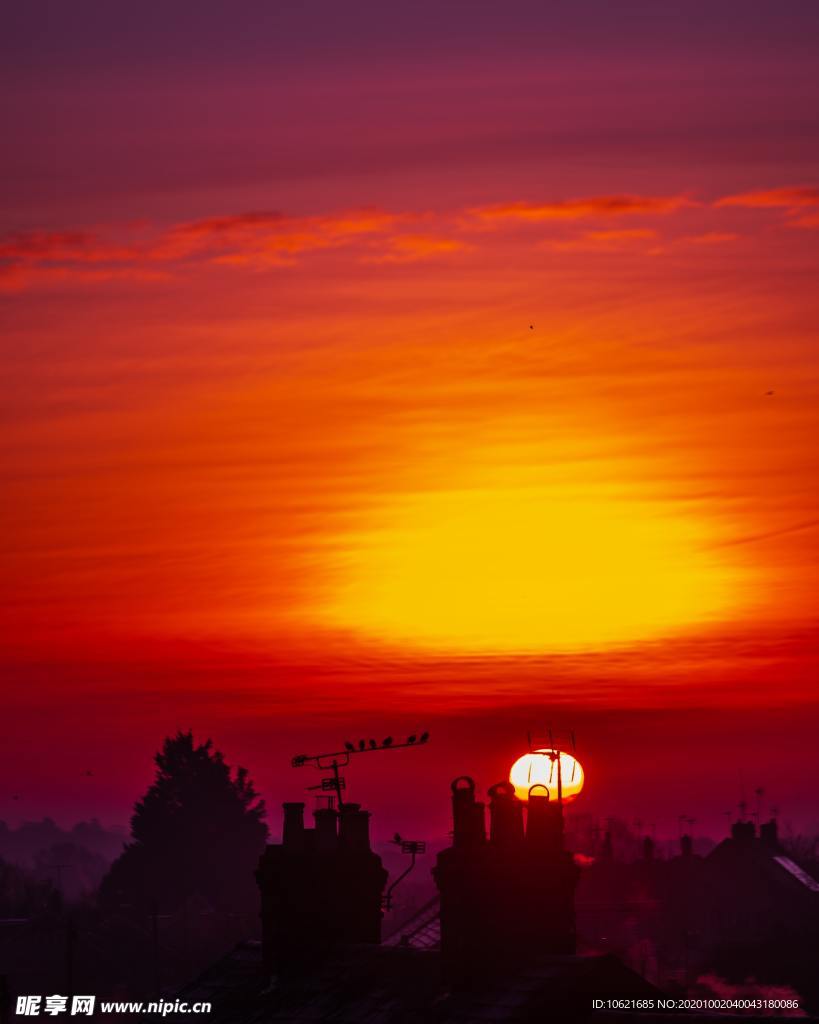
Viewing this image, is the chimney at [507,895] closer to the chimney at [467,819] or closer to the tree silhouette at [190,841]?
the chimney at [467,819]

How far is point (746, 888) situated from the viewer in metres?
113

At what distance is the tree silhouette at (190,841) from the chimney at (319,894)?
125 metres

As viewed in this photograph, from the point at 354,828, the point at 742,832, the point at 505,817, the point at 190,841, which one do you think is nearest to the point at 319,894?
the point at 354,828

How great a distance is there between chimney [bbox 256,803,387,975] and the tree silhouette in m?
125

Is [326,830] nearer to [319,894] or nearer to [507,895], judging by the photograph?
[319,894]

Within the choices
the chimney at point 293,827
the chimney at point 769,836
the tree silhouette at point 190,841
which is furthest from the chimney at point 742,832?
the chimney at point 293,827

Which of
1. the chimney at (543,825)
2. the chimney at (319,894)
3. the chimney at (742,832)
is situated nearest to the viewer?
the chimney at (543,825)

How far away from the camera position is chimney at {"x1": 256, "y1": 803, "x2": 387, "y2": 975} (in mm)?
35719

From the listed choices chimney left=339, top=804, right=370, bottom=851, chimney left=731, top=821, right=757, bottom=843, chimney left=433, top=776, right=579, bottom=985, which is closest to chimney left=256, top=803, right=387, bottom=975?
chimney left=339, top=804, right=370, bottom=851

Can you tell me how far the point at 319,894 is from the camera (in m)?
36.1

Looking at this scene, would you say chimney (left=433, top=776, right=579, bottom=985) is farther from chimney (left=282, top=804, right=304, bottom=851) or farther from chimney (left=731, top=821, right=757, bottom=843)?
chimney (left=731, top=821, right=757, bottom=843)

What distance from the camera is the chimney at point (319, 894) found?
35.7m

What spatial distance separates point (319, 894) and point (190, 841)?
143 meters

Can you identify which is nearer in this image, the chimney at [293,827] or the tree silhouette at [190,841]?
the chimney at [293,827]
